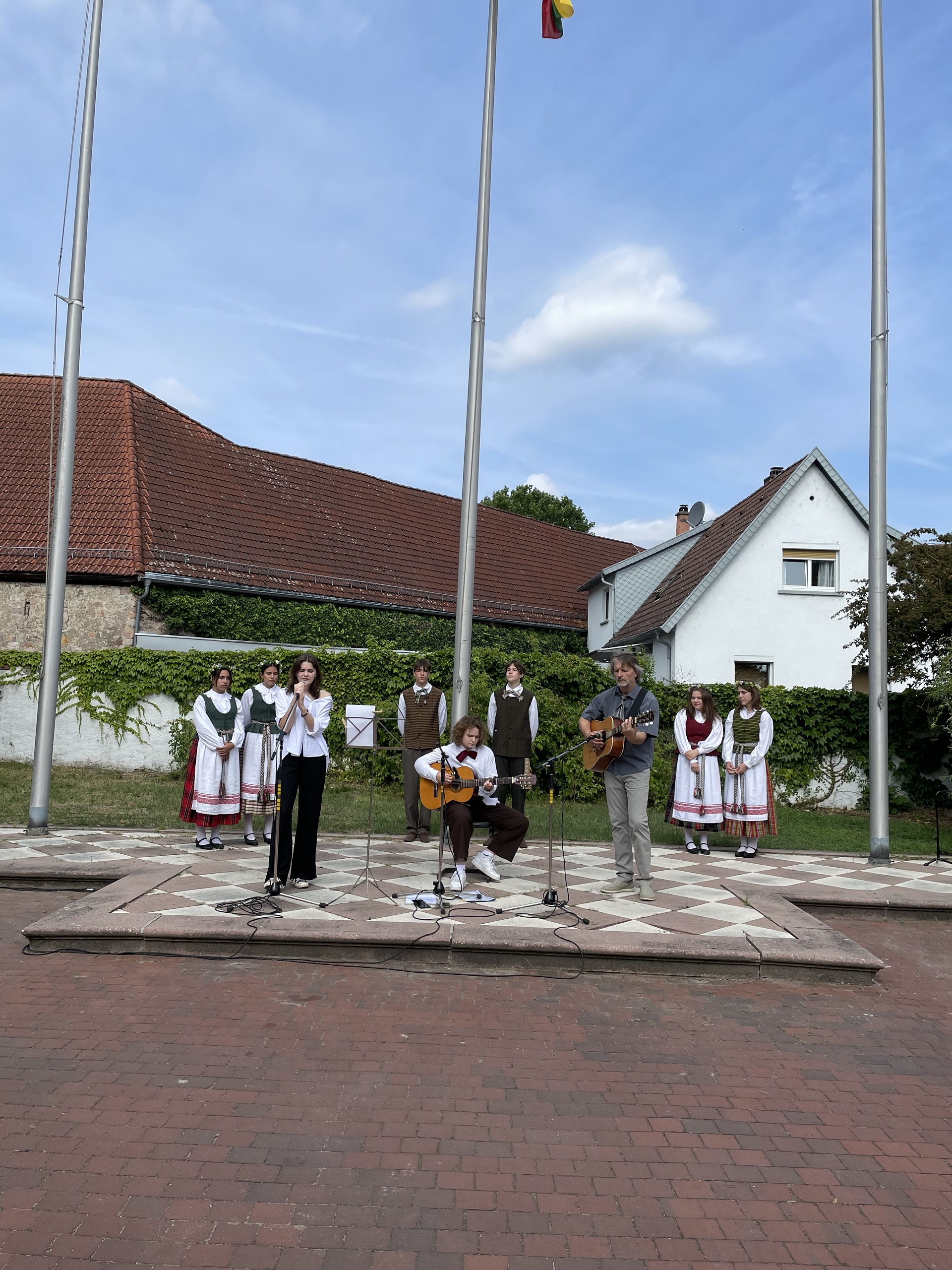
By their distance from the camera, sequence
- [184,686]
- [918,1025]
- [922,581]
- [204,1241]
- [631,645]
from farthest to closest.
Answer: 1. [631,645]
2. [184,686]
3. [922,581]
4. [918,1025]
5. [204,1241]

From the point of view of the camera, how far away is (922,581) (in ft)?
50.2

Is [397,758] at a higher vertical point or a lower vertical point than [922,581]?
lower

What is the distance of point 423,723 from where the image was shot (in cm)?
1091

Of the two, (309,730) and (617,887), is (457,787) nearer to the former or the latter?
(309,730)

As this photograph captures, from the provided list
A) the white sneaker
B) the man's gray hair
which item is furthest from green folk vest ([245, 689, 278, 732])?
the man's gray hair

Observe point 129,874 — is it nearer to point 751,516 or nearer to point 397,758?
point 397,758

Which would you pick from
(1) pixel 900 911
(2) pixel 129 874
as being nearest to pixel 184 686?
(2) pixel 129 874

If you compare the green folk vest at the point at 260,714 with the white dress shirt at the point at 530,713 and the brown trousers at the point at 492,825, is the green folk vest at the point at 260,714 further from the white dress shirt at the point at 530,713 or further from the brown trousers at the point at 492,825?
the brown trousers at the point at 492,825

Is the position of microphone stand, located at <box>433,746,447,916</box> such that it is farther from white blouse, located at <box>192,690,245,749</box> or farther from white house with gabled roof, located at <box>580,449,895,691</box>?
white house with gabled roof, located at <box>580,449,895,691</box>

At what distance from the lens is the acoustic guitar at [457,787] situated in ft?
25.8

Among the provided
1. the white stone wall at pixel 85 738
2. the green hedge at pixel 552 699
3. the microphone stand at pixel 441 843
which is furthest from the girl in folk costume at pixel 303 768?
A: the white stone wall at pixel 85 738

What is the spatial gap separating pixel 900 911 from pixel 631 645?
17682mm

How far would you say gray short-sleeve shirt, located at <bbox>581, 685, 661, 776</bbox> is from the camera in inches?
314

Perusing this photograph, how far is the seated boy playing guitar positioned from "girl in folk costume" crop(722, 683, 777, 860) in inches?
141
